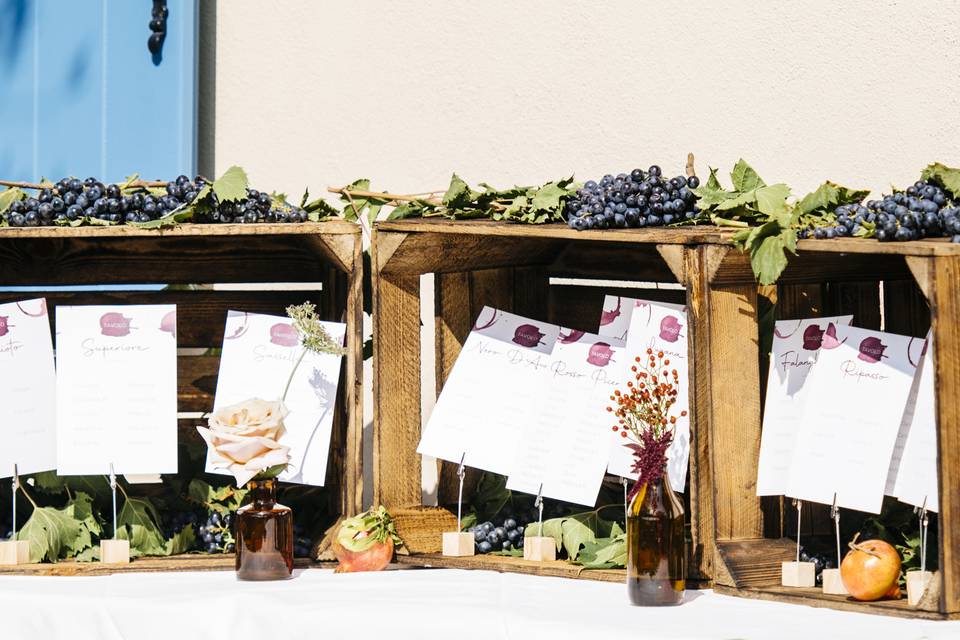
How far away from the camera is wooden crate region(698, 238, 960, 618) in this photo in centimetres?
162

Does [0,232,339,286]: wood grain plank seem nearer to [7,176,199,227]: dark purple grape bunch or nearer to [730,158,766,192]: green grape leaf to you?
[7,176,199,227]: dark purple grape bunch

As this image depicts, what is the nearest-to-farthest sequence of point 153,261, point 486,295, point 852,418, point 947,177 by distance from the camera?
1. point 947,177
2. point 852,418
3. point 486,295
4. point 153,261

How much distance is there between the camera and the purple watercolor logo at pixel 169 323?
7.38 feet

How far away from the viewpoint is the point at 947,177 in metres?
1.72

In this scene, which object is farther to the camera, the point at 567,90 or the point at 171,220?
the point at 567,90

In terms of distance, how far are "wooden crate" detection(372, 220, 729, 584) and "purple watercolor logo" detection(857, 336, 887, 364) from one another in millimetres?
241

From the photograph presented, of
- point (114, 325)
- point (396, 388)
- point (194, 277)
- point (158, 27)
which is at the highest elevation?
point (158, 27)

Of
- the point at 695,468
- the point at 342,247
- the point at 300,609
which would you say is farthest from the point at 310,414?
the point at 695,468

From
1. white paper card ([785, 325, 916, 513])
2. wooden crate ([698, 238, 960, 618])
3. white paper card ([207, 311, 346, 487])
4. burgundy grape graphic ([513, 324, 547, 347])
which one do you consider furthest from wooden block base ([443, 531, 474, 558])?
white paper card ([785, 325, 916, 513])

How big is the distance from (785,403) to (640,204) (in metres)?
0.39

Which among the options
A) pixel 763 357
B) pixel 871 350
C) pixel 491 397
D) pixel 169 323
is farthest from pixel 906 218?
pixel 169 323

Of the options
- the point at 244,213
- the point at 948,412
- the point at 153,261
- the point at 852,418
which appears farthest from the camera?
the point at 153,261

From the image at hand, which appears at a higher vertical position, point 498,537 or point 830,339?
point 830,339

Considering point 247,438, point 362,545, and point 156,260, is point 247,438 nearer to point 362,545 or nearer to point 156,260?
point 362,545
